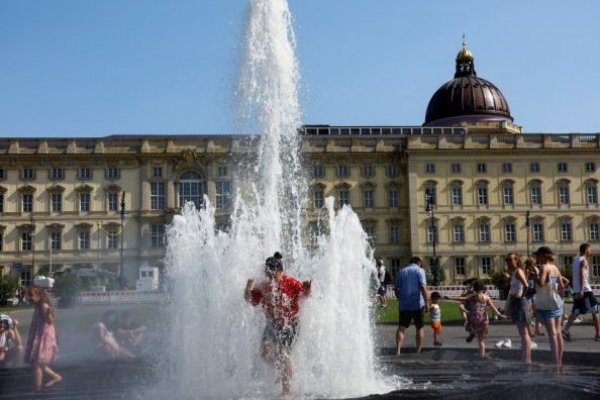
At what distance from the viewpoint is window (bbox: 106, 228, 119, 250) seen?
62.2m

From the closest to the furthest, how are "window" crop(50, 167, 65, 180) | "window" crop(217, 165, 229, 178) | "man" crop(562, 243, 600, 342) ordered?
1. "man" crop(562, 243, 600, 342)
2. "window" crop(50, 167, 65, 180)
3. "window" crop(217, 165, 229, 178)

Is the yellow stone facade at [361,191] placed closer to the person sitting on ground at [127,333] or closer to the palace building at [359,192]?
the palace building at [359,192]

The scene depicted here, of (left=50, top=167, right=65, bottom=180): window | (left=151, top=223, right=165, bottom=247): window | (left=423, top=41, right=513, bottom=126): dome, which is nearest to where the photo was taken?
(left=151, top=223, right=165, bottom=247): window

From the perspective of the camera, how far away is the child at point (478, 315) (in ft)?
39.1

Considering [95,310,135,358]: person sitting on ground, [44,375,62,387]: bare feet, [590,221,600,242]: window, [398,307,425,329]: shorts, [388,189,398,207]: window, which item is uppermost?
[388,189,398,207]: window

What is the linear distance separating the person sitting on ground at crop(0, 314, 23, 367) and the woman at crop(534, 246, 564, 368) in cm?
813

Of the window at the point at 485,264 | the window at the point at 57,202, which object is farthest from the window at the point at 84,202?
the window at the point at 485,264

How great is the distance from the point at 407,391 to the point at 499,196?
5751 cm

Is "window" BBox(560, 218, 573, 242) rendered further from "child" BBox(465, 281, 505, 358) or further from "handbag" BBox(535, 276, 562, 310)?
"handbag" BBox(535, 276, 562, 310)

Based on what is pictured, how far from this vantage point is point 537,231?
63.8 meters

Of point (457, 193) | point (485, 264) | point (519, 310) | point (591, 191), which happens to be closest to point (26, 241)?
point (457, 193)

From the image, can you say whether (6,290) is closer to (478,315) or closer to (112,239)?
(112,239)

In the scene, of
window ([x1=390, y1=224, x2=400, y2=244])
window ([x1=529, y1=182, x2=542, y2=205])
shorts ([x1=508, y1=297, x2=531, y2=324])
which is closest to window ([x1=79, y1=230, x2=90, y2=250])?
window ([x1=390, y1=224, x2=400, y2=244])

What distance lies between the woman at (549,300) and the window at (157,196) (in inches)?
2157
